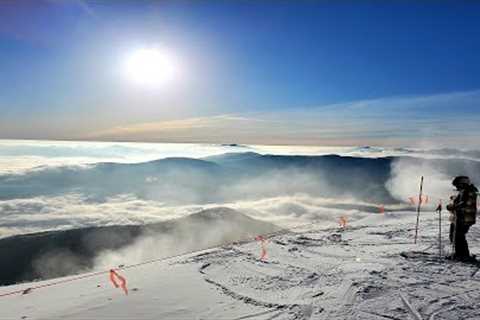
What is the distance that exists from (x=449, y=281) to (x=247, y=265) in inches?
231

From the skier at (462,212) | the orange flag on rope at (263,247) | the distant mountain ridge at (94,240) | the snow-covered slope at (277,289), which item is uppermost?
the skier at (462,212)

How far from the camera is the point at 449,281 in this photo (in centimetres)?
1002

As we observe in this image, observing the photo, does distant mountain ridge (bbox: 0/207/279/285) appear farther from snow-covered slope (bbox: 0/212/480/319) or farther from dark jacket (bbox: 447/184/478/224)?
dark jacket (bbox: 447/184/478/224)

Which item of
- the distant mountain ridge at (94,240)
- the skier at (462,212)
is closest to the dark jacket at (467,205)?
the skier at (462,212)

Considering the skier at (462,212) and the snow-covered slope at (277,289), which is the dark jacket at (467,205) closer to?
the skier at (462,212)

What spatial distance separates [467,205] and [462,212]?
27 centimetres

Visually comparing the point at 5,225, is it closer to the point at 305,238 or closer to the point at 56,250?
the point at 56,250

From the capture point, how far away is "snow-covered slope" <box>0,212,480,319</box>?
8461 mm

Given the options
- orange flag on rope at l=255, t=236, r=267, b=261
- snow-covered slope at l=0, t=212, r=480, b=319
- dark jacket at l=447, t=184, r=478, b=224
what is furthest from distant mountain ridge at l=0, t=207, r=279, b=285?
dark jacket at l=447, t=184, r=478, b=224

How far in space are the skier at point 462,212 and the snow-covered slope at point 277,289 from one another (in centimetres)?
76

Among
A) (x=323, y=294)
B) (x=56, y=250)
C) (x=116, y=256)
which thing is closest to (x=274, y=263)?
(x=323, y=294)

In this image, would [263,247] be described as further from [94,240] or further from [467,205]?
[94,240]

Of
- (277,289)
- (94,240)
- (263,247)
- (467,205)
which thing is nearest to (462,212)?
(467,205)

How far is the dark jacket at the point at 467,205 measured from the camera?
Answer: 11.7 metres
